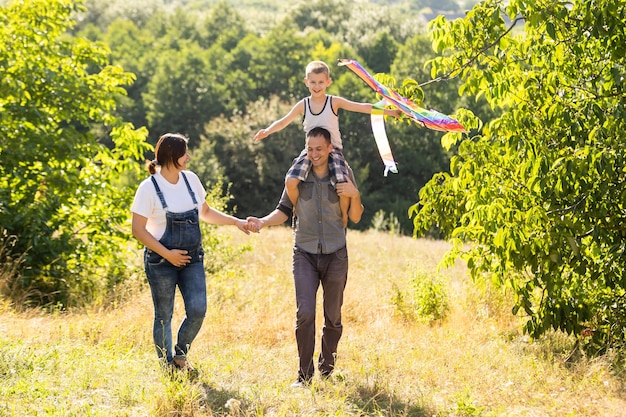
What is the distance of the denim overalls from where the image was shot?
18.5ft

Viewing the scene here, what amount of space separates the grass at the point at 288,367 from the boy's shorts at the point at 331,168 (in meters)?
1.43

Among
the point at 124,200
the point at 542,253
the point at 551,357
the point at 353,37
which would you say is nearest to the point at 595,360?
the point at 551,357

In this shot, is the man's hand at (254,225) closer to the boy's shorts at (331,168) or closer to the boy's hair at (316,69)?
the boy's shorts at (331,168)

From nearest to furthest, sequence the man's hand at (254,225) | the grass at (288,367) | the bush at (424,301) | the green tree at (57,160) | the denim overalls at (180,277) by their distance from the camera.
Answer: the grass at (288,367)
the denim overalls at (180,277)
the man's hand at (254,225)
the bush at (424,301)
the green tree at (57,160)

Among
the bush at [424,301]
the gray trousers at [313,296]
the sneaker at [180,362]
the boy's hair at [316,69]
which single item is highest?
the boy's hair at [316,69]

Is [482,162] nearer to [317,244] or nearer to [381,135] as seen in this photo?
[381,135]

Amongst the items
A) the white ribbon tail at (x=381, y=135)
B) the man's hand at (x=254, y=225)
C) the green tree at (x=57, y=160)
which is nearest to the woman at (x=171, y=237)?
the man's hand at (x=254, y=225)

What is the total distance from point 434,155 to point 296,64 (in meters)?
13.3

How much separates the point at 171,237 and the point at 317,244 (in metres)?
1.02

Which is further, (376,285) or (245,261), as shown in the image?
(245,261)

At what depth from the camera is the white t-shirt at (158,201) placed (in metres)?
5.59

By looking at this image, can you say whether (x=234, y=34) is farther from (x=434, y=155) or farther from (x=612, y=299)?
(x=612, y=299)

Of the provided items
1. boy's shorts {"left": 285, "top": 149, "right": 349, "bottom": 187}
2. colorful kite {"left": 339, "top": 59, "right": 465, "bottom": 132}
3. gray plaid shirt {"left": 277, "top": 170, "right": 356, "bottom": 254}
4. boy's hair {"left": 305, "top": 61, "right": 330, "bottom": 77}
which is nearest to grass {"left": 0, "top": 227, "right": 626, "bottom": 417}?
gray plaid shirt {"left": 277, "top": 170, "right": 356, "bottom": 254}

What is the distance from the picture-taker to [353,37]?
66.9 m
